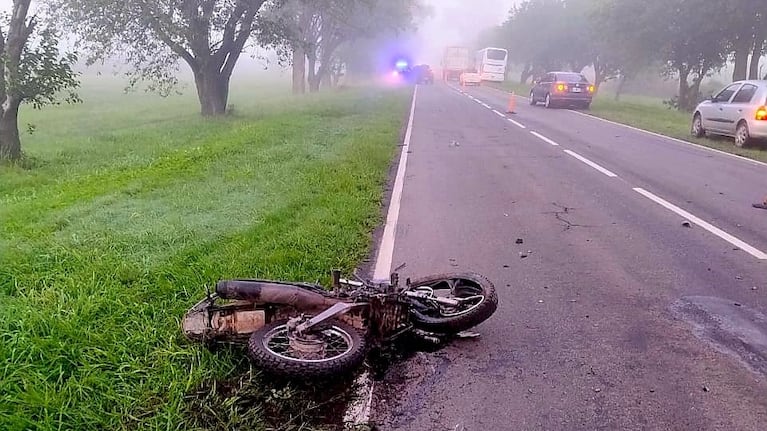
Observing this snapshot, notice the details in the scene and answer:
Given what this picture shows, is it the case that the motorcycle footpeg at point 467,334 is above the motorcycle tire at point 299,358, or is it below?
below

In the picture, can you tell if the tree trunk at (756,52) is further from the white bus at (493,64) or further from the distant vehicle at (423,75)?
the distant vehicle at (423,75)

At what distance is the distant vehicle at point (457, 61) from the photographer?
61.2m

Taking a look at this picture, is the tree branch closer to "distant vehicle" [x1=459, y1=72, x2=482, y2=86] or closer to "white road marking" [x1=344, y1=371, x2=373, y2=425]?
"white road marking" [x1=344, y1=371, x2=373, y2=425]

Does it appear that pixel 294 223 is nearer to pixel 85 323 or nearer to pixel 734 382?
pixel 85 323

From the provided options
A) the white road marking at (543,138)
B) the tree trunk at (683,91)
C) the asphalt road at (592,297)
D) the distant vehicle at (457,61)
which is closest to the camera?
the asphalt road at (592,297)

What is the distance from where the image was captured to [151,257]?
531 centimetres

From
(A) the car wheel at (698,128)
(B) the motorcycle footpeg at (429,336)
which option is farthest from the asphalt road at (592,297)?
(A) the car wheel at (698,128)

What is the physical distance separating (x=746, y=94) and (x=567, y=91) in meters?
12.3

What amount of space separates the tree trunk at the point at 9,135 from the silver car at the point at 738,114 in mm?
15510

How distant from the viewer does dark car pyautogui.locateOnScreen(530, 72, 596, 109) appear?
2689cm

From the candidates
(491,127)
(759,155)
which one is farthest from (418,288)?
(491,127)

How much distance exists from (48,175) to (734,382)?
1024cm

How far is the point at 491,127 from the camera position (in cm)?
1794

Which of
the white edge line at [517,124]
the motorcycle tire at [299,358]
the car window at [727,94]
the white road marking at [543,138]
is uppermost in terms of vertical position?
the car window at [727,94]
